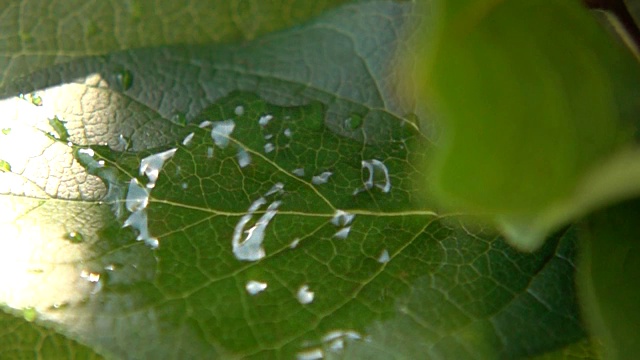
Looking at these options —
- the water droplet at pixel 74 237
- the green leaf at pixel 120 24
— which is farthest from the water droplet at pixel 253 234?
the green leaf at pixel 120 24

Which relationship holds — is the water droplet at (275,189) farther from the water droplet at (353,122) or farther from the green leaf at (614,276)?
the green leaf at (614,276)

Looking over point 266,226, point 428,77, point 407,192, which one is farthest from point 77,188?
point 428,77

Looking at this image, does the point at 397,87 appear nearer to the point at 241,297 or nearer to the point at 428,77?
the point at 241,297

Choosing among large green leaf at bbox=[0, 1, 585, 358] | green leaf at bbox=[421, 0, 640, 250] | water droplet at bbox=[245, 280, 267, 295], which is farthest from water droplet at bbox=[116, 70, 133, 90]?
green leaf at bbox=[421, 0, 640, 250]

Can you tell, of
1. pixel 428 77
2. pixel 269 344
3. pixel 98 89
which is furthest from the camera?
pixel 98 89

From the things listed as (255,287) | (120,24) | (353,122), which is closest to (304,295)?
(255,287)

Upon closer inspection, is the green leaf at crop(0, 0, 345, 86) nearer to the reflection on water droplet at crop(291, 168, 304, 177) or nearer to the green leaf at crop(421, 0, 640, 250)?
the reflection on water droplet at crop(291, 168, 304, 177)

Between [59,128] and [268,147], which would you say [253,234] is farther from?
[59,128]
